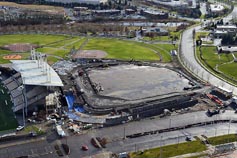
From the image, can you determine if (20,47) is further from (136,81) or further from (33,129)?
(33,129)

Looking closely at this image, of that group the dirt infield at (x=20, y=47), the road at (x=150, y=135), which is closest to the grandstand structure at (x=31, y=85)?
the road at (x=150, y=135)

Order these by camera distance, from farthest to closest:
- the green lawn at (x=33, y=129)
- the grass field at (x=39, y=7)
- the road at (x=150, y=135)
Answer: the grass field at (x=39, y=7) < the green lawn at (x=33, y=129) < the road at (x=150, y=135)

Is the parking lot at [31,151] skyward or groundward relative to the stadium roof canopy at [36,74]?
groundward

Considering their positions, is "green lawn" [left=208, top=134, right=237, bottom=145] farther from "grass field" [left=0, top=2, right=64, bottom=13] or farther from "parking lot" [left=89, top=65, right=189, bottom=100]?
"grass field" [left=0, top=2, right=64, bottom=13]

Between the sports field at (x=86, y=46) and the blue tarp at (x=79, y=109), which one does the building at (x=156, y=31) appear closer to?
the sports field at (x=86, y=46)

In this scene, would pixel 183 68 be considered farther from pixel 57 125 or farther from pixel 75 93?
pixel 57 125

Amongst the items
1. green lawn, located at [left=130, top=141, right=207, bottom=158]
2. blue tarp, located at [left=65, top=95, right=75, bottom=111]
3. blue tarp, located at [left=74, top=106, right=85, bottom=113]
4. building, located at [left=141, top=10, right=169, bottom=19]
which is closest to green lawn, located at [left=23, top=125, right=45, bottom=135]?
blue tarp, located at [left=65, top=95, right=75, bottom=111]
